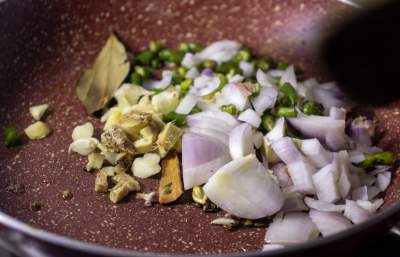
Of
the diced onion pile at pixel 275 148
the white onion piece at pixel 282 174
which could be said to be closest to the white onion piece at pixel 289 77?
the diced onion pile at pixel 275 148

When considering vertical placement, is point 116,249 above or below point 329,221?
above

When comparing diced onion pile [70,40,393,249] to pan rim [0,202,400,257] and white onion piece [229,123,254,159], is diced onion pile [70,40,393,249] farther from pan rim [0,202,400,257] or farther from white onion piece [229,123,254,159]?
pan rim [0,202,400,257]

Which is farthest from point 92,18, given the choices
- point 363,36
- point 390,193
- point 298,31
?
point 390,193

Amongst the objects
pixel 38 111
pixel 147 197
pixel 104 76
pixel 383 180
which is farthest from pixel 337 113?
pixel 38 111

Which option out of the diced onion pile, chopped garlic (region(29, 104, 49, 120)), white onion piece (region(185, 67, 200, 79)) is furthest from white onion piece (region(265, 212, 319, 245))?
chopped garlic (region(29, 104, 49, 120))

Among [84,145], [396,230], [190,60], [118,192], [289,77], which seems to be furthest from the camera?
[190,60]

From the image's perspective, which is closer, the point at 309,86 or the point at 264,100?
the point at 264,100

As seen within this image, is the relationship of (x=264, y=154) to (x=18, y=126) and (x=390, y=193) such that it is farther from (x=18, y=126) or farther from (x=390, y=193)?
(x=18, y=126)

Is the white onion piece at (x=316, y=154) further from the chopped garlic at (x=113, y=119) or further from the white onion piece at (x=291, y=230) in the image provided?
the chopped garlic at (x=113, y=119)

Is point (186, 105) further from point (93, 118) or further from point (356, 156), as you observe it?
point (356, 156)
